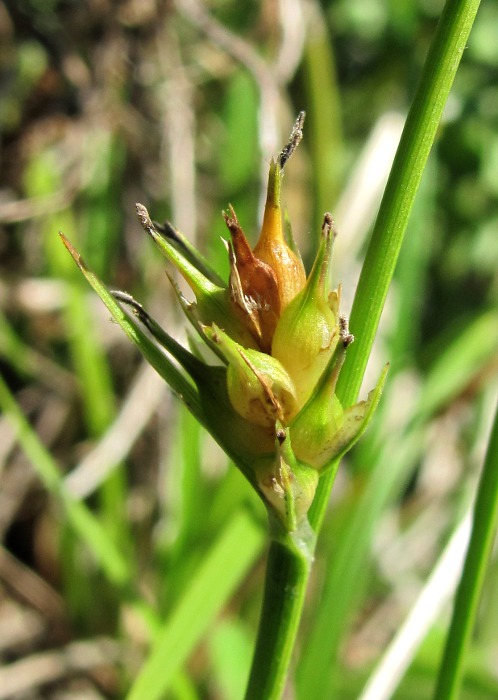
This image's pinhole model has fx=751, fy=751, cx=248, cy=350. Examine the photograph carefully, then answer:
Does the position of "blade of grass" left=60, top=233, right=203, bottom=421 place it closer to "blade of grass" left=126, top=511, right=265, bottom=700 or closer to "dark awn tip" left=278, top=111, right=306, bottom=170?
"dark awn tip" left=278, top=111, right=306, bottom=170

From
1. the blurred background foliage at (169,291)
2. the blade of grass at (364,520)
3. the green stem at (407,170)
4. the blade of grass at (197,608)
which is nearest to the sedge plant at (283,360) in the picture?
the green stem at (407,170)

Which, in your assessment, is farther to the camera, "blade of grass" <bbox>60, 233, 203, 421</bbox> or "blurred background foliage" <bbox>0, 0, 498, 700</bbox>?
"blurred background foliage" <bbox>0, 0, 498, 700</bbox>

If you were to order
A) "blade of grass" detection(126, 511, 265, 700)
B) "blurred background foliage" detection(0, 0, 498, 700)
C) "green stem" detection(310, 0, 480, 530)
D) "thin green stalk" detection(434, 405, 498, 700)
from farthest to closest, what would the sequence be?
"blurred background foliage" detection(0, 0, 498, 700)
"blade of grass" detection(126, 511, 265, 700)
"thin green stalk" detection(434, 405, 498, 700)
"green stem" detection(310, 0, 480, 530)

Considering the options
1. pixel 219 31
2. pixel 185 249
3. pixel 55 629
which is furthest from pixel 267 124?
pixel 55 629

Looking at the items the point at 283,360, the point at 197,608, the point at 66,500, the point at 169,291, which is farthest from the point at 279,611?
the point at 169,291

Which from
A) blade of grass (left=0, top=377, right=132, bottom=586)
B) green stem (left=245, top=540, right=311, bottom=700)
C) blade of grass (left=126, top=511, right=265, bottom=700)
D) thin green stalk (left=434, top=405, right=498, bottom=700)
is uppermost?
blade of grass (left=0, top=377, right=132, bottom=586)

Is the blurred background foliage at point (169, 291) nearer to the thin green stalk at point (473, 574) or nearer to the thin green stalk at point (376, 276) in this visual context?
the thin green stalk at point (473, 574)

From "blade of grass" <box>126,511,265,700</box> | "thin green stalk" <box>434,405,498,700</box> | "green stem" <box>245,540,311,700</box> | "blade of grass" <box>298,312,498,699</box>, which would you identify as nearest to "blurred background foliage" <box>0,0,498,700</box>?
"blade of grass" <box>298,312,498,699</box>
